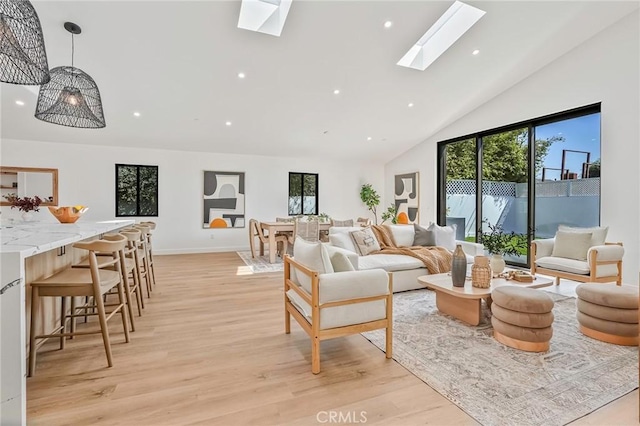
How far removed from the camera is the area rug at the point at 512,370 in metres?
1.75

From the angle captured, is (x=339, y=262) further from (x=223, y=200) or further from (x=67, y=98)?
(x=223, y=200)

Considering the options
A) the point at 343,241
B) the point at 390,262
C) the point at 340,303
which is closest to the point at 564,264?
the point at 390,262

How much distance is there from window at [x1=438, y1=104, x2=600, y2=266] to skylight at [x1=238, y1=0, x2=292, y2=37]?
15.1 feet

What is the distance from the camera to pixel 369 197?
884 cm

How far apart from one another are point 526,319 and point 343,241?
239cm

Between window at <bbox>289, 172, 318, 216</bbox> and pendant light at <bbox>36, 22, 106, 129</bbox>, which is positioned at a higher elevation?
pendant light at <bbox>36, 22, 106, 129</bbox>

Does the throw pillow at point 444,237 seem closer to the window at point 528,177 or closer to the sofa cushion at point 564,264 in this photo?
the sofa cushion at point 564,264

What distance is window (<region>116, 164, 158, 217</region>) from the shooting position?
6.82 metres

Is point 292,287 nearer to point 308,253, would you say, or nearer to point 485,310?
point 308,253

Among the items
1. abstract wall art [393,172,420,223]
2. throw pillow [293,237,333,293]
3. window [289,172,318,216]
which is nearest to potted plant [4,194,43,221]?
throw pillow [293,237,333,293]

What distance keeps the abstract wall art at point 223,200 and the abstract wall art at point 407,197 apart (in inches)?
172

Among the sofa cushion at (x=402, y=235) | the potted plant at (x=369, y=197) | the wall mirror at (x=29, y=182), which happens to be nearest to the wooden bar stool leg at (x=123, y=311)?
the sofa cushion at (x=402, y=235)

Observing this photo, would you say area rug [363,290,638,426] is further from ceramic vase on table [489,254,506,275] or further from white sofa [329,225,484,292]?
white sofa [329,225,484,292]

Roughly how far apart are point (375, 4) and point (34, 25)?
324 centimetres
